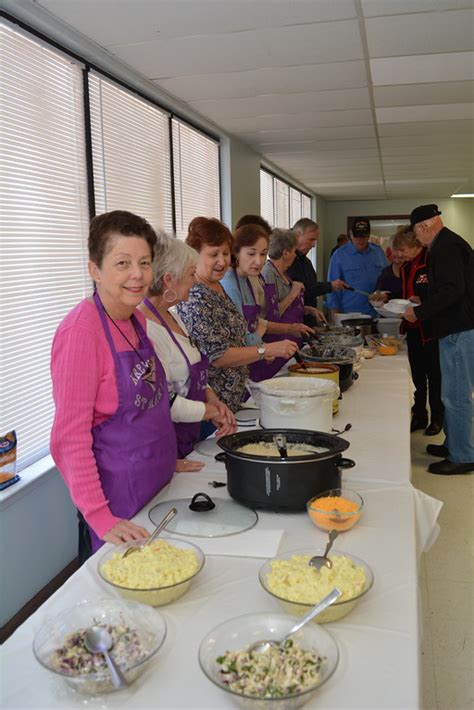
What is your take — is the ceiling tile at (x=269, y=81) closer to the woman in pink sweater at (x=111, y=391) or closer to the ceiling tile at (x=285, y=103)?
the ceiling tile at (x=285, y=103)

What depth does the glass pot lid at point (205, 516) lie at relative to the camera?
1313mm

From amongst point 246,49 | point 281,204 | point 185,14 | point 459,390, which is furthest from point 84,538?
point 281,204

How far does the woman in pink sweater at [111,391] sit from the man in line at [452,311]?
2211 mm

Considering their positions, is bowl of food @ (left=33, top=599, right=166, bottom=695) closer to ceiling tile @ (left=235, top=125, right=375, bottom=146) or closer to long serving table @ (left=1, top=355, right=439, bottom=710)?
long serving table @ (left=1, top=355, right=439, bottom=710)

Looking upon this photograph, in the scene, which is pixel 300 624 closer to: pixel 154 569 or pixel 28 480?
pixel 154 569

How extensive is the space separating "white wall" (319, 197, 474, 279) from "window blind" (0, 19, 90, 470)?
27.7 feet

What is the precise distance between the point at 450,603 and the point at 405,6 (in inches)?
88.1

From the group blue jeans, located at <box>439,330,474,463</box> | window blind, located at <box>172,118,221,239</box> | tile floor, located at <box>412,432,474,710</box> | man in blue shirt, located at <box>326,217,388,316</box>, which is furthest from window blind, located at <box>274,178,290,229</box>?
tile floor, located at <box>412,432,474,710</box>

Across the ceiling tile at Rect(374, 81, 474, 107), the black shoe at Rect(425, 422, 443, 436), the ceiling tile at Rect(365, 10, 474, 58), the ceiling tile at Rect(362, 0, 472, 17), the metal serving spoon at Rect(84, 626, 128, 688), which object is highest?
the ceiling tile at Rect(374, 81, 474, 107)

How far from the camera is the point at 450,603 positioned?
2342 millimetres

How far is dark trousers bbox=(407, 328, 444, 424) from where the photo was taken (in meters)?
4.24

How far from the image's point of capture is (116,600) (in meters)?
0.98

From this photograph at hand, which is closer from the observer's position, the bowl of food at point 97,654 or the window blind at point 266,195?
the bowl of food at point 97,654

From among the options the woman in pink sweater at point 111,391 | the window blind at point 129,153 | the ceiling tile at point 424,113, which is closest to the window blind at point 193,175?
the window blind at point 129,153
